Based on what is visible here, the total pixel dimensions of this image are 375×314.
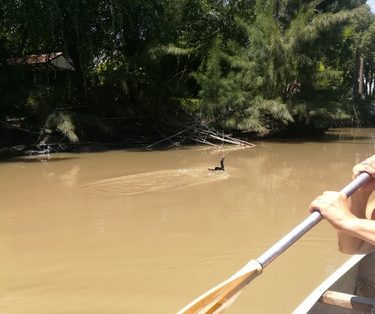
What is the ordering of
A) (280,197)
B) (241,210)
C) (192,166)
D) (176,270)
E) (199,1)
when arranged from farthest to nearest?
(199,1)
(192,166)
(280,197)
(241,210)
(176,270)

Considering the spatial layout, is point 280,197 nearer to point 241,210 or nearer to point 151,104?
point 241,210

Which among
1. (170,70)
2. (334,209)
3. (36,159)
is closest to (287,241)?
(334,209)

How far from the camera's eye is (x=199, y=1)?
18.8 m

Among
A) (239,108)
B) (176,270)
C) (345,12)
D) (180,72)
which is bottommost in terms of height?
(176,270)

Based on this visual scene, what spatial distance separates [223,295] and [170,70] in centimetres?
1632

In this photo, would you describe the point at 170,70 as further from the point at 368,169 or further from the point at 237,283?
the point at 237,283

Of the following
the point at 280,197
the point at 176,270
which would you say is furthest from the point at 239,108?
the point at 176,270

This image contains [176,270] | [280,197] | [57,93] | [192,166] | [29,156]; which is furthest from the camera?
[57,93]

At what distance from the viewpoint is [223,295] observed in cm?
244

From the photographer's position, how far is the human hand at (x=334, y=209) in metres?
2.46

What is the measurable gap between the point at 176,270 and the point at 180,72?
530 inches

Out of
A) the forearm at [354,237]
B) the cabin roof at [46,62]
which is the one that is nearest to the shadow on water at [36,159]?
the cabin roof at [46,62]

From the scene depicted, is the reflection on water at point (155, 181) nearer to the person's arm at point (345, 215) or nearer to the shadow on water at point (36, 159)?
the shadow on water at point (36, 159)

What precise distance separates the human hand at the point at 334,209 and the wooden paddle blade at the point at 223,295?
0.38m
